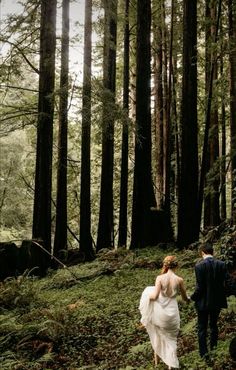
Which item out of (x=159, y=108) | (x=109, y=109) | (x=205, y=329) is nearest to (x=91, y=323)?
(x=205, y=329)

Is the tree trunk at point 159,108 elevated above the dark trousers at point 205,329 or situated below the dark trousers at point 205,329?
above

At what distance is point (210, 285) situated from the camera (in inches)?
231

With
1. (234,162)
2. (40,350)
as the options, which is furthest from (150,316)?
(234,162)

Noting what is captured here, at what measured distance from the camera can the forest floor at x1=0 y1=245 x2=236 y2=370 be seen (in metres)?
6.72

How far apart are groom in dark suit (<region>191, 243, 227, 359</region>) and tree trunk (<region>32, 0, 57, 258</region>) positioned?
23.8 feet

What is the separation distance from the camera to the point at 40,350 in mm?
7469

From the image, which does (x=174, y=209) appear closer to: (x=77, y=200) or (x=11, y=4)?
(x=77, y=200)

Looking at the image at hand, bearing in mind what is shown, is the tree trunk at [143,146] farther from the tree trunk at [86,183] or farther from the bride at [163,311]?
the bride at [163,311]

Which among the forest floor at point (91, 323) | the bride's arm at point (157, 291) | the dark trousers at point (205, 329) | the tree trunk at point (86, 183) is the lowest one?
the forest floor at point (91, 323)

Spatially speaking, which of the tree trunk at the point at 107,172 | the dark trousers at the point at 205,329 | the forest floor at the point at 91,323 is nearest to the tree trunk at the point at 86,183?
the tree trunk at the point at 107,172

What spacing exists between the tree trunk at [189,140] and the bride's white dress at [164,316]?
7.02 m

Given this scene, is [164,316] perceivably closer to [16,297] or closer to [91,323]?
[91,323]

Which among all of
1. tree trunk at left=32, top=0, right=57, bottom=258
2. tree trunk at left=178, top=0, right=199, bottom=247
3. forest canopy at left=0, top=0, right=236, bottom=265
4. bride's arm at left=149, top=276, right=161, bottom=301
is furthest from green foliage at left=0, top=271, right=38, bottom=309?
tree trunk at left=178, top=0, right=199, bottom=247

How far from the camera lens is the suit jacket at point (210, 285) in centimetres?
582
